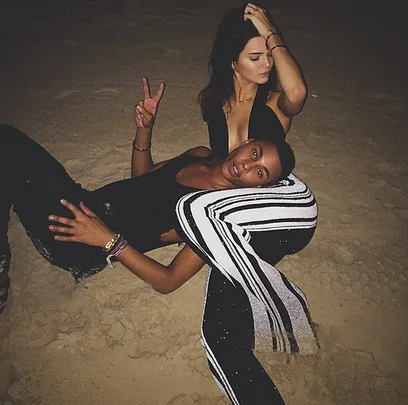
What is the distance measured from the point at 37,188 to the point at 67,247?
39 cm

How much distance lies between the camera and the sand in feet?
6.95

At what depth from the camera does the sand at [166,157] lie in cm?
212

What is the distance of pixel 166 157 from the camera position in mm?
3418

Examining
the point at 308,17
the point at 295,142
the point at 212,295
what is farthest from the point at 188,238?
the point at 308,17

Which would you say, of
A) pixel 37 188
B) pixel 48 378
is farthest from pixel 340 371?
pixel 37 188

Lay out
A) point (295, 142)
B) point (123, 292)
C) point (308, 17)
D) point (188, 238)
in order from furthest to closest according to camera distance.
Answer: point (308, 17), point (295, 142), point (123, 292), point (188, 238)

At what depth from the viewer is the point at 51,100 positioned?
3.99m

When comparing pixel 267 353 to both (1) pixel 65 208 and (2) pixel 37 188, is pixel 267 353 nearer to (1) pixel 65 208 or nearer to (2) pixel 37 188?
(1) pixel 65 208

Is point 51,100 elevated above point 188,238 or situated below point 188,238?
below

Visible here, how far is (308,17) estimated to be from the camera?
5.91m

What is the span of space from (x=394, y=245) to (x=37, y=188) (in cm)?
267

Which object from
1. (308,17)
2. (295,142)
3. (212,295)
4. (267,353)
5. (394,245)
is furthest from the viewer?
(308,17)

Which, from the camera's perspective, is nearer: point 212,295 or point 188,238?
point 188,238

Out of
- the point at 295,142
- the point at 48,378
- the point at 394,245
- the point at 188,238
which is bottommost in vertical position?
the point at 48,378
